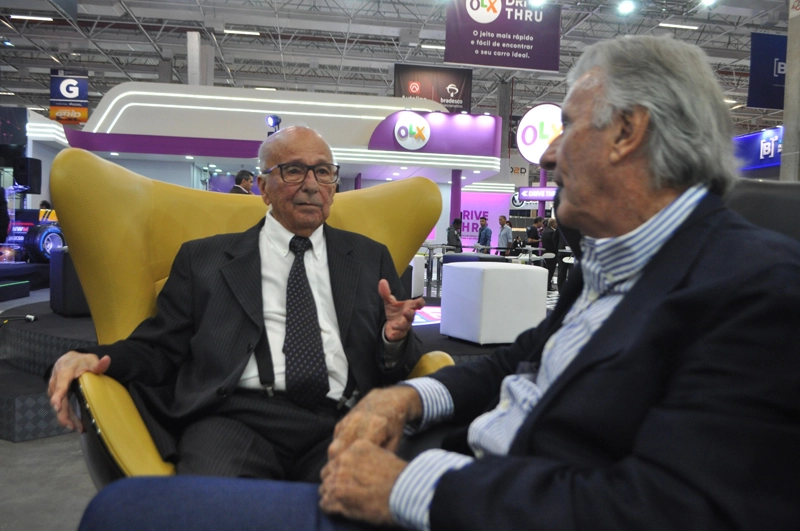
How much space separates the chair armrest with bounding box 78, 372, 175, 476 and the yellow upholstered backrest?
0.60 metres

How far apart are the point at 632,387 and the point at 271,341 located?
3.65ft

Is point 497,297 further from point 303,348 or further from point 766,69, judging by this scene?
point 766,69

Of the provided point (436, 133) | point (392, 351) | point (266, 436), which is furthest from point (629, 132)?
point (436, 133)

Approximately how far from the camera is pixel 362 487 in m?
0.88

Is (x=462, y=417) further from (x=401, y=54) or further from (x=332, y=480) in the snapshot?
(x=401, y=54)

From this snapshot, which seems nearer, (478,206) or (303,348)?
(303,348)

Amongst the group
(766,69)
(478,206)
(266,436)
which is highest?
(766,69)

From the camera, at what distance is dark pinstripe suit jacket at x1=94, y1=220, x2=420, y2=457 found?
61.9 inches

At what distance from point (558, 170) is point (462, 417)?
0.58 m

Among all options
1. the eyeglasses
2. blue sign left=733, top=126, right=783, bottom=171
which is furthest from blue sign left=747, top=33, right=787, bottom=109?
the eyeglasses

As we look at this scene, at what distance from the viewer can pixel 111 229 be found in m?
1.96

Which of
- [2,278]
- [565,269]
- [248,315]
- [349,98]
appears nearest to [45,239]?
[2,278]

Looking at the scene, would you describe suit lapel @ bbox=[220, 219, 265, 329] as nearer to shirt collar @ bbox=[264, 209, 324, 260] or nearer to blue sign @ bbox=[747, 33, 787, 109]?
shirt collar @ bbox=[264, 209, 324, 260]

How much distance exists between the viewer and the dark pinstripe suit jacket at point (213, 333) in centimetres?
157
